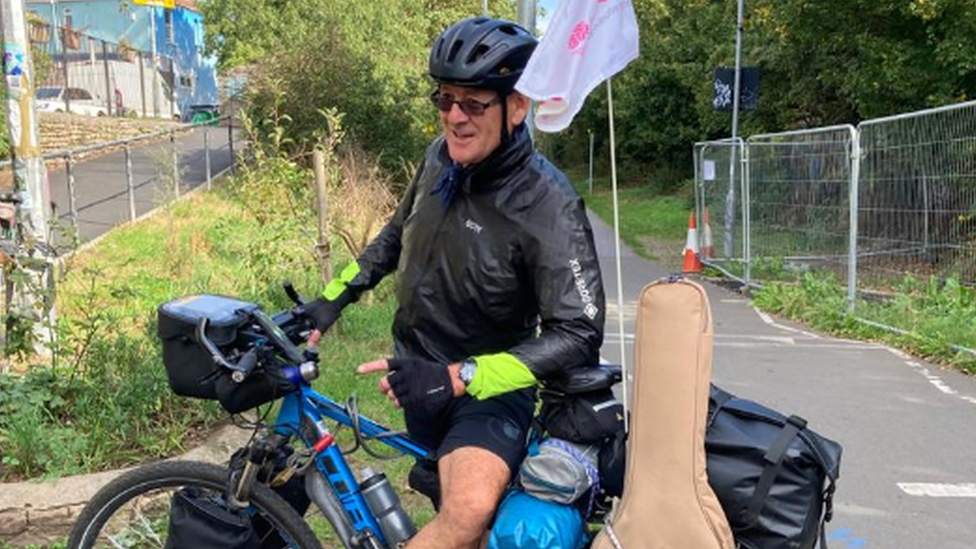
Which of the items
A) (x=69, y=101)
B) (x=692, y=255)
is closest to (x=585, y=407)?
(x=692, y=255)

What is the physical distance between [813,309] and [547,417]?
332 inches

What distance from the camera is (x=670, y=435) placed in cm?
234

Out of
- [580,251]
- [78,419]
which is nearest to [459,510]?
[580,251]

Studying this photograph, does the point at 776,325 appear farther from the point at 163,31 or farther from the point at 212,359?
the point at 163,31

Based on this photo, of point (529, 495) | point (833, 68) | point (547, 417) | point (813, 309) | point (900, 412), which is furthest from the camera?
point (833, 68)

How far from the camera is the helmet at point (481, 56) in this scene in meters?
2.67

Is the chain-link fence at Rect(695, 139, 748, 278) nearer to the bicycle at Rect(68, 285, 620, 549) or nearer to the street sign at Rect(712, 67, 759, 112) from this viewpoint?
the street sign at Rect(712, 67, 759, 112)

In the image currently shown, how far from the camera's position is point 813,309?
10336mm

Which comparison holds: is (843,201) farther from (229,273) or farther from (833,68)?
(833,68)

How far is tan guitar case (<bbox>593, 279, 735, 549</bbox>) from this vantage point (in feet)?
7.57

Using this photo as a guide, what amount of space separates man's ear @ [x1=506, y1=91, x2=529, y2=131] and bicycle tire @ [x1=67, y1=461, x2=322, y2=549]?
4.43 feet

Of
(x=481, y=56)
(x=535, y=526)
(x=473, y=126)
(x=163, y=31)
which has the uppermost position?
(x=163, y=31)

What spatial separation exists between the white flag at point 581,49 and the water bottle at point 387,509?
1255 mm

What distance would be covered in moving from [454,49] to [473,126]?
23cm
